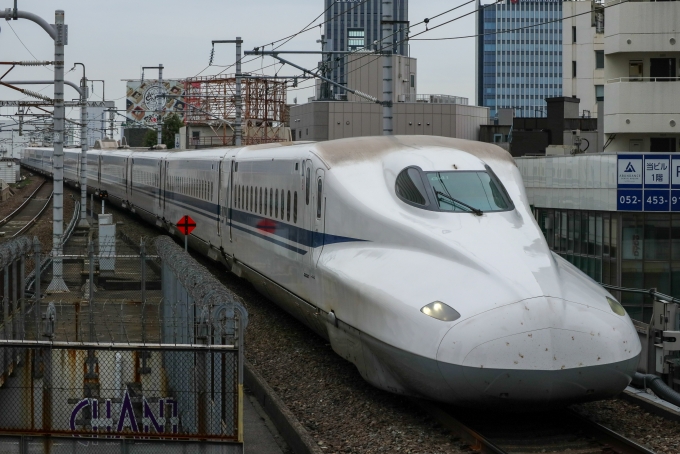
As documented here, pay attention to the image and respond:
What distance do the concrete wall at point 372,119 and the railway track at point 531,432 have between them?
57.8 m

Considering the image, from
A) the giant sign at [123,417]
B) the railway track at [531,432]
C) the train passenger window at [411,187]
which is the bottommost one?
the railway track at [531,432]

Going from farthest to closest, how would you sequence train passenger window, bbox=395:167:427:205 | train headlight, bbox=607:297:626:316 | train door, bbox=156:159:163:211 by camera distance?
train door, bbox=156:159:163:211, train passenger window, bbox=395:167:427:205, train headlight, bbox=607:297:626:316

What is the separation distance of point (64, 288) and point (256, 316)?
3.96 meters

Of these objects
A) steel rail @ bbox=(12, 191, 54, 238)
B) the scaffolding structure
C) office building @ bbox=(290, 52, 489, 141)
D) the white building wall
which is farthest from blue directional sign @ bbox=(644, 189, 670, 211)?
the scaffolding structure

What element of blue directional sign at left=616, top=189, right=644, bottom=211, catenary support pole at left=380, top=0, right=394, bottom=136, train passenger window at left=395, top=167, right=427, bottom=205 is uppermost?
catenary support pole at left=380, top=0, right=394, bottom=136

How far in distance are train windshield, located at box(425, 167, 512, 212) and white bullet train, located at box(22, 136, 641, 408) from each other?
0.8 inches

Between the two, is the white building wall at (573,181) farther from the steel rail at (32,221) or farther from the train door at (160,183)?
the steel rail at (32,221)

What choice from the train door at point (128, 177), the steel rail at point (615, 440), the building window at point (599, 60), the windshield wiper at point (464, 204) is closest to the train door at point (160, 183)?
the train door at point (128, 177)

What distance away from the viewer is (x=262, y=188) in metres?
18.5

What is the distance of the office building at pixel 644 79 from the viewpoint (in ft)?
108

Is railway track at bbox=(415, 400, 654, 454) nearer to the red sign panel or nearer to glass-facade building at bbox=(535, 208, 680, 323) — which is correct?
glass-facade building at bbox=(535, 208, 680, 323)

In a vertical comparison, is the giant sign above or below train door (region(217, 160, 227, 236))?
below

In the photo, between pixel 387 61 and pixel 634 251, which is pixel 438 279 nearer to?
pixel 387 61

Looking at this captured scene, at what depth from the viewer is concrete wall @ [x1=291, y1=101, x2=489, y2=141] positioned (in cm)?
6831
